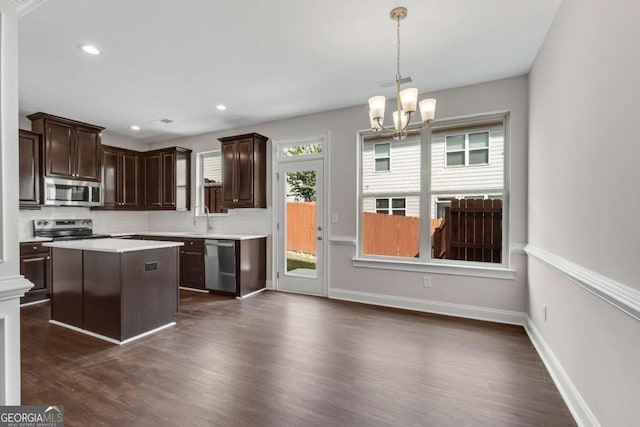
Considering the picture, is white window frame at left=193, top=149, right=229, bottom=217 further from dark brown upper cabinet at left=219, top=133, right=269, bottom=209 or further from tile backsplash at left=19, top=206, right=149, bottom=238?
tile backsplash at left=19, top=206, right=149, bottom=238

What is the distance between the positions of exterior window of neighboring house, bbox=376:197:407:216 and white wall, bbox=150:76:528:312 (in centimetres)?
36

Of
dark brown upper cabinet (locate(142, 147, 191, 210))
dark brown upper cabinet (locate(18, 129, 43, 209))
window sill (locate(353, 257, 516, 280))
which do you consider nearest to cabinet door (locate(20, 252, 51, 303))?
dark brown upper cabinet (locate(18, 129, 43, 209))

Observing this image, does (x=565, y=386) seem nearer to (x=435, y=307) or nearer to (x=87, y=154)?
(x=435, y=307)

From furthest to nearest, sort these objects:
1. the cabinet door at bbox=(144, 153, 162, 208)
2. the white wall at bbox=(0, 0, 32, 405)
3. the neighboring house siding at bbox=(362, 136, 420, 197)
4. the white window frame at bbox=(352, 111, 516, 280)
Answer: the cabinet door at bbox=(144, 153, 162, 208), the neighboring house siding at bbox=(362, 136, 420, 197), the white window frame at bbox=(352, 111, 516, 280), the white wall at bbox=(0, 0, 32, 405)

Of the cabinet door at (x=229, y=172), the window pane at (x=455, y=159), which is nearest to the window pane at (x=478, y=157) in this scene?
the window pane at (x=455, y=159)

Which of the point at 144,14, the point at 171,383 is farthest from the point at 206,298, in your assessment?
the point at 144,14

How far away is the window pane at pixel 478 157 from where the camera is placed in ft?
11.7

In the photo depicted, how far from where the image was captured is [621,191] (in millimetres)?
1411

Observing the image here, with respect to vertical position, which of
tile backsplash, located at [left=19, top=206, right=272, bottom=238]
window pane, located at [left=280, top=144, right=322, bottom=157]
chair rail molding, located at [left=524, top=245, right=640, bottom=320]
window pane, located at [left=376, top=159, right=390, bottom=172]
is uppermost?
window pane, located at [left=280, top=144, right=322, bottom=157]

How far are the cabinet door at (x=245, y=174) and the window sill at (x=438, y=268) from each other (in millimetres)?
2014

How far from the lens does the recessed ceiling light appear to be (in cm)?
268

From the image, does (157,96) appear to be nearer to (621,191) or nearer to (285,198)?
(285,198)

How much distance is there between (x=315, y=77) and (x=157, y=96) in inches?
85.4

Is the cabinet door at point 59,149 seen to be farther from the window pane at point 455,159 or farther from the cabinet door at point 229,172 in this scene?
the window pane at point 455,159
